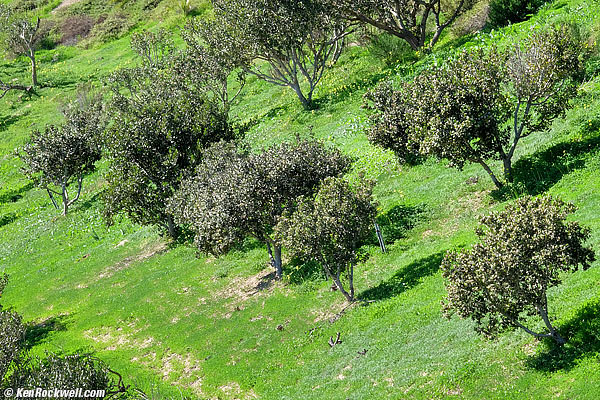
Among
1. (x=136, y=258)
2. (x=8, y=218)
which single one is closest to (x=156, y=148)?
(x=136, y=258)

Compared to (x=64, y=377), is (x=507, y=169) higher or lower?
lower

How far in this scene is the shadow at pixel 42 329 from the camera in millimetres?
33459

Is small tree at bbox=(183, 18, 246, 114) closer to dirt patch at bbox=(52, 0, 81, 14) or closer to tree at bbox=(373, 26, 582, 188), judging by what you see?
tree at bbox=(373, 26, 582, 188)

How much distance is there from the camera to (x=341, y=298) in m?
27.3

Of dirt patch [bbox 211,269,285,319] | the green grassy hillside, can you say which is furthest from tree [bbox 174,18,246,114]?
dirt patch [bbox 211,269,285,319]

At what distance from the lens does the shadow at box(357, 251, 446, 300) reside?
2536 centimetres

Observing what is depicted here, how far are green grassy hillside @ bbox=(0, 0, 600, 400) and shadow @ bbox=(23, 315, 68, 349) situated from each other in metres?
0.14

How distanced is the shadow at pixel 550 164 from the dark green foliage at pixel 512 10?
2242 cm

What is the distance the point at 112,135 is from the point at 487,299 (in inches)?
1262

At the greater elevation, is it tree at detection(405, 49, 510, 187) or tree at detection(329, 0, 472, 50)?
tree at detection(329, 0, 472, 50)

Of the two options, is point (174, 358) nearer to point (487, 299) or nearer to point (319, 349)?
point (319, 349)

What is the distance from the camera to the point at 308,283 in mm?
30125

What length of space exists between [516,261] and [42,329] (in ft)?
97.8

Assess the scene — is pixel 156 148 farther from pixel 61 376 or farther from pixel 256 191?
pixel 61 376
